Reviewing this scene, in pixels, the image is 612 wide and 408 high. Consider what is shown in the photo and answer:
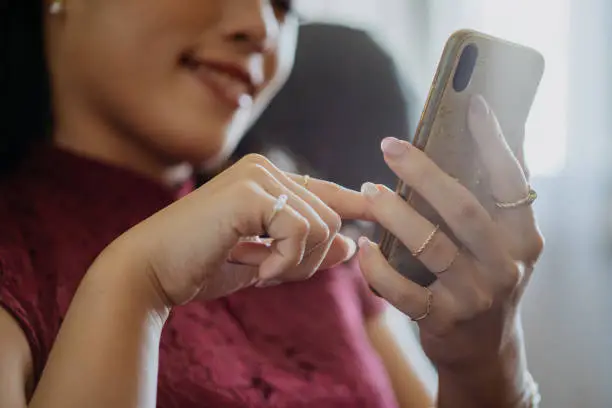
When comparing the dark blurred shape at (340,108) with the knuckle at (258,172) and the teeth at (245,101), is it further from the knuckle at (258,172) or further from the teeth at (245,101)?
the knuckle at (258,172)

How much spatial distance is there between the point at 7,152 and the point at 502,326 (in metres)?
0.51

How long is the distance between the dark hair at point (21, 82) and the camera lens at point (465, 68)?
1.41ft

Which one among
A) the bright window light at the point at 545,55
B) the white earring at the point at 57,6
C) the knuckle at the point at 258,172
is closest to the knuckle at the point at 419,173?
the knuckle at the point at 258,172

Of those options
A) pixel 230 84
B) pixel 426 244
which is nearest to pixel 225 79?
pixel 230 84

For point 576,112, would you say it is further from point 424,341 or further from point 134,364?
point 134,364

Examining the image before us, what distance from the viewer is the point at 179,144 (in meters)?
0.61

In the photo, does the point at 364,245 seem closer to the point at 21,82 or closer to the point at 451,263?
the point at 451,263

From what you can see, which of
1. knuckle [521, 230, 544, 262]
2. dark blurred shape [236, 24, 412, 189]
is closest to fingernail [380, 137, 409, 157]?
knuckle [521, 230, 544, 262]

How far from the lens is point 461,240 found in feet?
1.56

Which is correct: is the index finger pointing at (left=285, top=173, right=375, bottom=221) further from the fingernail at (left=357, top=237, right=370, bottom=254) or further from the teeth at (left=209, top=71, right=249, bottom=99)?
the teeth at (left=209, top=71, right=249, bottom=99)

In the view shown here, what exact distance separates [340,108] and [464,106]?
1.82 feet

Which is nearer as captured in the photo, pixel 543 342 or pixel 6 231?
pixel 6 231

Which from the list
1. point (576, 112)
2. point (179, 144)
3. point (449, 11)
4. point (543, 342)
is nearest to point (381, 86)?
point (449, 11)

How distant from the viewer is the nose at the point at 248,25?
0.59 metres
